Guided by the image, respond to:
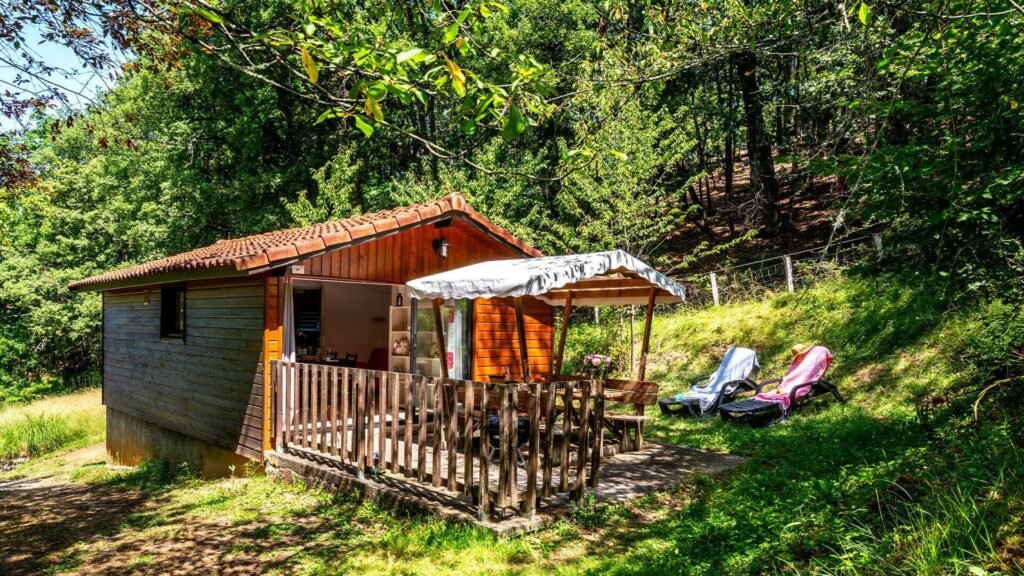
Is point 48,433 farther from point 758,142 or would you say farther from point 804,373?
point 758,142

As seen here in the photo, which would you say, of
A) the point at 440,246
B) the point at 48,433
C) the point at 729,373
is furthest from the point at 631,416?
the point at 48,433

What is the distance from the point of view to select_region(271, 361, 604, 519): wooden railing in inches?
186

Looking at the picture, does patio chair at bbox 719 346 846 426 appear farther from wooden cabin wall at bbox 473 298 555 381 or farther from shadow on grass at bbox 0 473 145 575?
shadow on grass at bbox 0 473 145 575

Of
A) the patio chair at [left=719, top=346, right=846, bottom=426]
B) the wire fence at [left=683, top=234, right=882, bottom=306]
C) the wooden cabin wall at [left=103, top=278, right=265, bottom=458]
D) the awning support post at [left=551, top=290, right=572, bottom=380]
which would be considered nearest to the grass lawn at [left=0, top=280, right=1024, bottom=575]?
the patio chair at [left=719, top=346, right=846, bottom=426]

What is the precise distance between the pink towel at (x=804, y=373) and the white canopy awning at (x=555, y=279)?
102 inches

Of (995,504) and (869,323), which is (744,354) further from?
(995,504)

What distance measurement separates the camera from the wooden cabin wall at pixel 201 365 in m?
7.78

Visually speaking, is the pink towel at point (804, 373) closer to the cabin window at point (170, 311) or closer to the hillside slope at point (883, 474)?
the hillside slope at point (883, 474)

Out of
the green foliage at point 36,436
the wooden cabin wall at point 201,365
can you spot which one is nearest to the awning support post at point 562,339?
the wooden cabin wall at point 201,365

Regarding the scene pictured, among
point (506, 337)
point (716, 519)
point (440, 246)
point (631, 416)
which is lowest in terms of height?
point (716, 519)

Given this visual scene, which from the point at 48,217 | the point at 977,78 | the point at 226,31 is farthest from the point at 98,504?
the point at 48,217

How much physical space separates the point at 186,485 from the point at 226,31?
6700mm

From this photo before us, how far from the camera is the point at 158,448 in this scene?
1036 centimetres

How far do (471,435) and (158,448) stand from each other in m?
8.12
